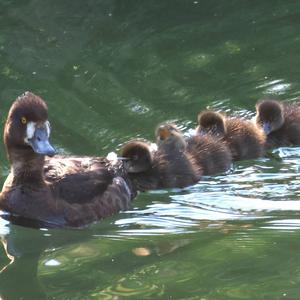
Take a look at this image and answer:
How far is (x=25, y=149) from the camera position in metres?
6.25

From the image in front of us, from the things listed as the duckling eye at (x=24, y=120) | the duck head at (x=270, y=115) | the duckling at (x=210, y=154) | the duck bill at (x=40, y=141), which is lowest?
the duckling at (x=210, y=154)

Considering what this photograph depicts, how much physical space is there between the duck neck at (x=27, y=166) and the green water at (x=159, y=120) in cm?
38

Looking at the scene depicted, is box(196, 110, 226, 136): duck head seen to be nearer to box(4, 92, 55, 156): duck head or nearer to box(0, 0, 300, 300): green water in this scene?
box(0, 0, 300, 300): green water

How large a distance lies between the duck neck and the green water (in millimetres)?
385

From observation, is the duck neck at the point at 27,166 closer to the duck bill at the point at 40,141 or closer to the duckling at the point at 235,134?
the duck bill at the point at 40,141

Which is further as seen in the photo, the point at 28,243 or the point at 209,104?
the point at 209,104

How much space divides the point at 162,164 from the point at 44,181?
3.90ft

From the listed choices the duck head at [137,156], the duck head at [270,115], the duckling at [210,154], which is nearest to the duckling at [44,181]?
the duck head at [137,156]

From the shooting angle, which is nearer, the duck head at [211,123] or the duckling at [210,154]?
the duckling at [210,154]

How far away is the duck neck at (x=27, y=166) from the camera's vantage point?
6258 millimetres

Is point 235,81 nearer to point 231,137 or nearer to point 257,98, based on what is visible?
point 257,98

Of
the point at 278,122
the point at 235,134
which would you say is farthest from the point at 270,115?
the point at 235,134

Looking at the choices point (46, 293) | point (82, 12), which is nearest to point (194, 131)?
point (46, 293)

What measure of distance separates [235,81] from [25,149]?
337 centimetres
